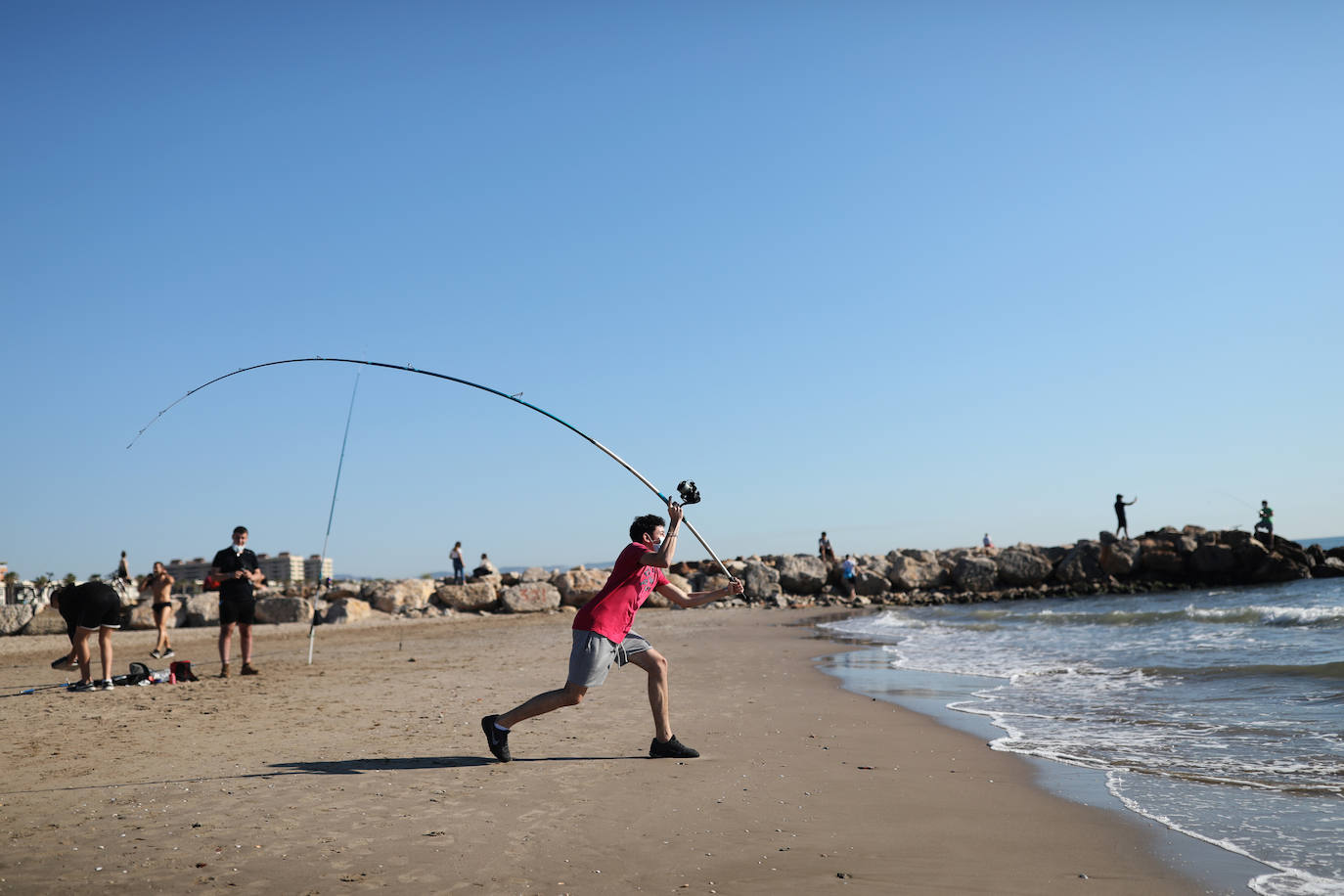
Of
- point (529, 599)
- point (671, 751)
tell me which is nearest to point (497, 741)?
point (671, 751)

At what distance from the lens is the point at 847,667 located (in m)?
11.4

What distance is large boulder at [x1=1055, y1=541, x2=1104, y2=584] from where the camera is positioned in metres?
30.3

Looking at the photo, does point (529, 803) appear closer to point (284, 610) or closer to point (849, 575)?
point (284, 610)

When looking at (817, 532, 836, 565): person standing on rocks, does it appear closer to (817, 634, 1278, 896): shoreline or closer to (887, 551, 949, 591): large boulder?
(887, 551, 949, 591): large boulder

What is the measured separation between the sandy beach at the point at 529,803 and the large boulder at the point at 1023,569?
24.2 meters

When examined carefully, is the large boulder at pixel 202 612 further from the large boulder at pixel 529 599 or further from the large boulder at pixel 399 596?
the large boulder at pixel 529 599

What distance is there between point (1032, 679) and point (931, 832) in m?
6.48

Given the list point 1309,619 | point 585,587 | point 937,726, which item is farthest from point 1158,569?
point 937,726

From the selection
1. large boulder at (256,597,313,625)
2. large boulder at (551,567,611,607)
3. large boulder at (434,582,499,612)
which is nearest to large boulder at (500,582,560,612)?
large boulder at (434,582,499,612)

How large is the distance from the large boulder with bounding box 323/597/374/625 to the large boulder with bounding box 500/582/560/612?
3340mm

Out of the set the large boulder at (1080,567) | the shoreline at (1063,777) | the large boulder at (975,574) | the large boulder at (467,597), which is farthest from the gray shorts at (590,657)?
the large boulder at (1080,567)

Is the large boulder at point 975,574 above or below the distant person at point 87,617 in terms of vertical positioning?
below

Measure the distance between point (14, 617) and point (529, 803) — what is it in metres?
18.1

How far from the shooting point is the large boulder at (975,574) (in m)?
30.4
